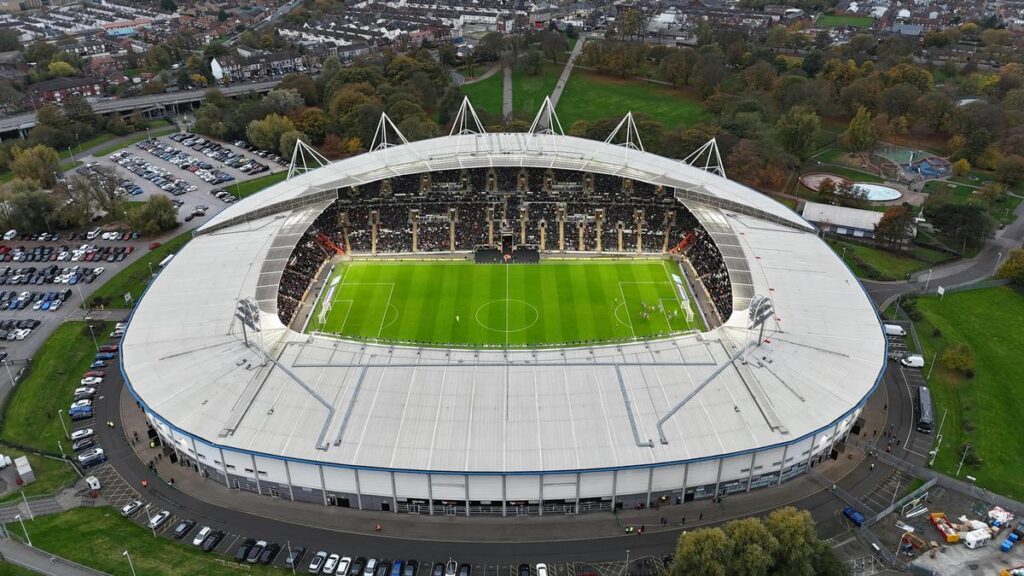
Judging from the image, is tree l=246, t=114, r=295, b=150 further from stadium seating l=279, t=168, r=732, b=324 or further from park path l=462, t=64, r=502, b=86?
park path l=462, t=64, r=502, b=86

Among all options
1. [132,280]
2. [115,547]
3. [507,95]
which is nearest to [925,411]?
[115,547]

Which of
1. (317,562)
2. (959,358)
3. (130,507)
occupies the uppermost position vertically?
(959,358)

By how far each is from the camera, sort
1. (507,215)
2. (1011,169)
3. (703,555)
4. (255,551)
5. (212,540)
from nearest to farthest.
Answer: (703,555) < (255,551) < (212,540) < (507,215) < (1011,169)

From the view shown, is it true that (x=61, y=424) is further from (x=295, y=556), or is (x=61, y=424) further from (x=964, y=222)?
(x=964, y=222)

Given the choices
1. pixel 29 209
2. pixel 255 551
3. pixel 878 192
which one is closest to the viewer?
pixel 255 551

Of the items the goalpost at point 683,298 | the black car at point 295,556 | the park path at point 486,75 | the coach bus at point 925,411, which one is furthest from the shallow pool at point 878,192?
the park path at point 486,75

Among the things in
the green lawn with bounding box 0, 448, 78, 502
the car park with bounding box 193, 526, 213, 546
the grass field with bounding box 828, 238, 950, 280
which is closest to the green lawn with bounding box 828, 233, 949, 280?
the grass field with bounding box 828, 238, 950, 280

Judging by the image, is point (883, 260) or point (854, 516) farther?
point (883, 260)
